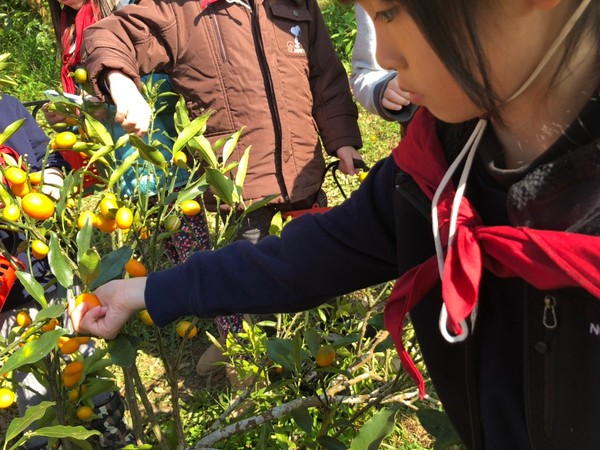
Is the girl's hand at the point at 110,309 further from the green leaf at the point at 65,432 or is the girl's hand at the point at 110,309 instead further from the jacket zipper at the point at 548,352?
the jacket zipper at the point at 548,352

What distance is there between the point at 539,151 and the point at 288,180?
113 cm

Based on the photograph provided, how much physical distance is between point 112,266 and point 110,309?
58 mm

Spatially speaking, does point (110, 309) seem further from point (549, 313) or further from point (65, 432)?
point (549, 313)

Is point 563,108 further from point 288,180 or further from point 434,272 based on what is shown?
point 288,180

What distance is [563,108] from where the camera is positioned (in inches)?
27.1

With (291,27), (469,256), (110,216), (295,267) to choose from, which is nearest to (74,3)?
(291,27)

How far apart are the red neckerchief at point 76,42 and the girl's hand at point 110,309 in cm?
118

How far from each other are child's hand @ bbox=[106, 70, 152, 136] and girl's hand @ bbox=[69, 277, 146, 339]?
0.44 m

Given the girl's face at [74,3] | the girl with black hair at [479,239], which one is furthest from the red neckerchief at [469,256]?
the girl's face at [74,3]

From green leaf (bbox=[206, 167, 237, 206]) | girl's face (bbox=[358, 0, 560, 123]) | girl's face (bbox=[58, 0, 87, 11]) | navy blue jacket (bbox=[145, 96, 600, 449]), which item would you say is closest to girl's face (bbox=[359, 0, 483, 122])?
girl's face (bbox=[358, 0, 560, 123])

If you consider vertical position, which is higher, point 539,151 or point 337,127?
point 539,151

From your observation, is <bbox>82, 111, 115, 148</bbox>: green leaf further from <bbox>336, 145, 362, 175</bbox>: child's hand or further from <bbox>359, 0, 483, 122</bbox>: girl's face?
<bbox>336, 145, 362, 175</bbox>: child's hand

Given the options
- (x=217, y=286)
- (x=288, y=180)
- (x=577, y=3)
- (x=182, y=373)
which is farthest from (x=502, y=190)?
(x=182, y=373)

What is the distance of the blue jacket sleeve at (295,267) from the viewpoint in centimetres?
91
